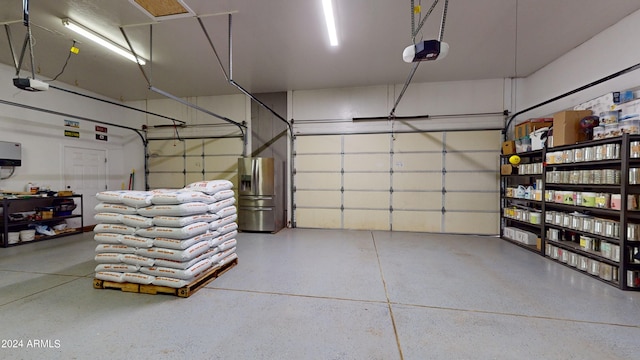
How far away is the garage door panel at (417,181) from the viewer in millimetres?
6078

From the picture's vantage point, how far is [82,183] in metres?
6.30

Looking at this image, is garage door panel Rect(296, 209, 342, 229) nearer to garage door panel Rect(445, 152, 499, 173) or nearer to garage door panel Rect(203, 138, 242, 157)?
garage door panel Rect(203, 138, 242, 157)

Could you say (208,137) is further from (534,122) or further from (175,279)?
(534,122)

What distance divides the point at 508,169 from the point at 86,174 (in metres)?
10.5

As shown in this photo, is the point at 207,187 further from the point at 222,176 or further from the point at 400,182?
the point at 400,182


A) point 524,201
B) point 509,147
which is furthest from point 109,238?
point 524,201

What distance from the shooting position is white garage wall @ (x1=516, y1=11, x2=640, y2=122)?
11.2 ft

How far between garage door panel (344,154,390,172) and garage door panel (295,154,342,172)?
0.80 feet

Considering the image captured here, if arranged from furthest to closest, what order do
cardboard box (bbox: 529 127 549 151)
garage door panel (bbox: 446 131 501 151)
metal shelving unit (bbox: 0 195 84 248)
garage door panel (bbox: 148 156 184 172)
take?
garage door panel (bbox: 148 156 184 172) < garage door panel (bbox: 446 131 501 151) < metal shelving unit (bbox: 0 195 84 248) < cardboard box (bbox: 529 127 549 151)

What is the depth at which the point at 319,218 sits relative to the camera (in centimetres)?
665

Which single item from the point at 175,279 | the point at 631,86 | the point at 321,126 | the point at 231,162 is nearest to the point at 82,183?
the point at 231,162

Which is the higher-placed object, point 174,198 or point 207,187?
point 207,187

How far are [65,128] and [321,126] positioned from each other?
6440 mm

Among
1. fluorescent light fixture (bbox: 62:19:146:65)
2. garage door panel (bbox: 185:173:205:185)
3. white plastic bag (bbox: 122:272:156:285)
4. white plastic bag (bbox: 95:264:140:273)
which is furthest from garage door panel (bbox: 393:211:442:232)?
fluorescent light fixture (bbox: 62:19:146:65)
